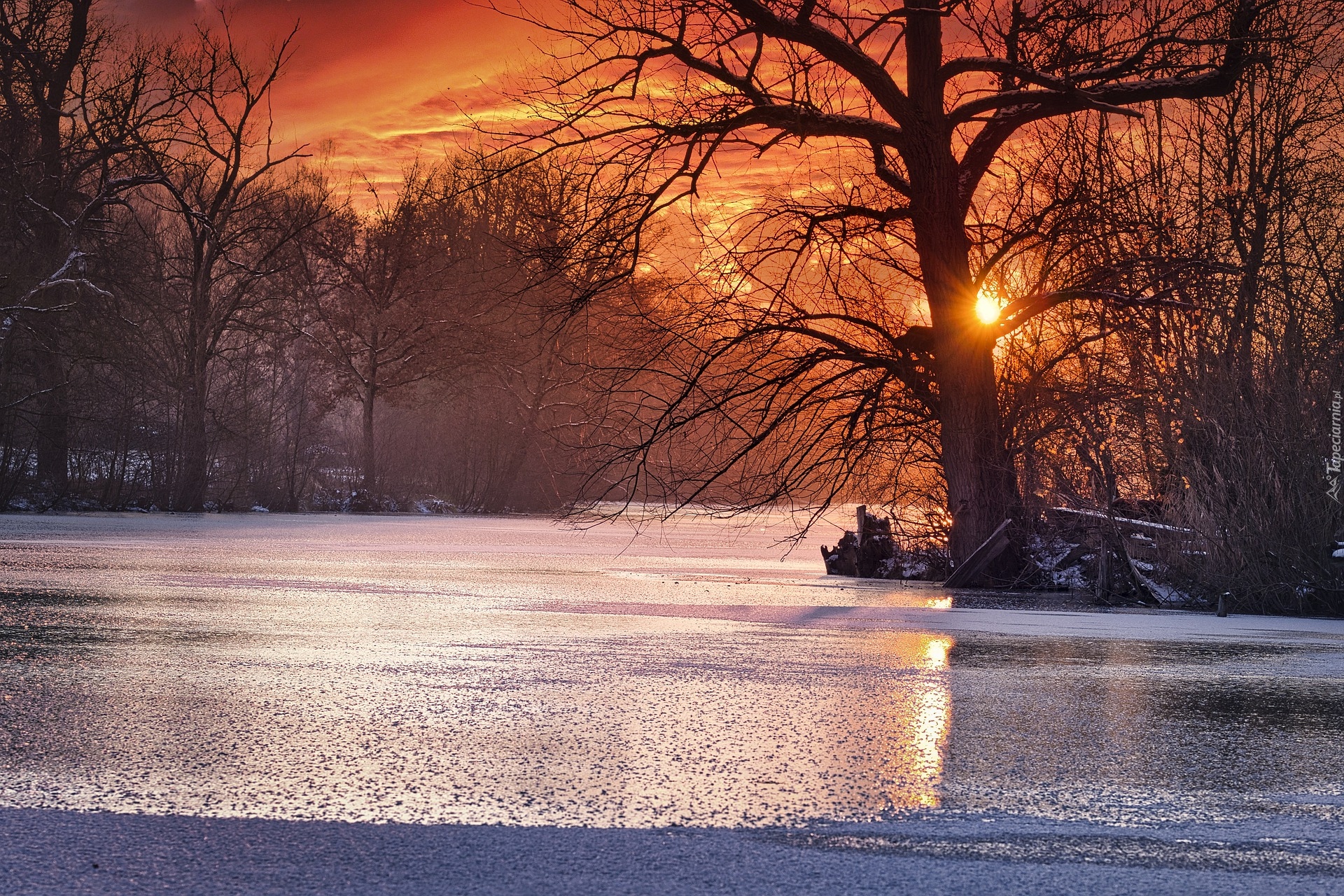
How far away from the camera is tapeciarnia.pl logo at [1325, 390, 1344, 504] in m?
12.7

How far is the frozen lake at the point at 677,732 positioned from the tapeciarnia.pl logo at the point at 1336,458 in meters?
1.50

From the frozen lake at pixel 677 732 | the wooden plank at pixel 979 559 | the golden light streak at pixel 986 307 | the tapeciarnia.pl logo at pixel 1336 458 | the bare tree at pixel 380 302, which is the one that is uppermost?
the bare tree at pixel 380 302

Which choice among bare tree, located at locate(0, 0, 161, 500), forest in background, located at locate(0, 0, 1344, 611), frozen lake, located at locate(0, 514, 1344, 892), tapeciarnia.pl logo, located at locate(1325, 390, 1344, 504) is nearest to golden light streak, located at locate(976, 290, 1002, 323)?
forest in background, located at locate(0, 0, 1344, 611)

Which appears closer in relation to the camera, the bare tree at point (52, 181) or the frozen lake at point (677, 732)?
the frozen lake at point (677, 732)

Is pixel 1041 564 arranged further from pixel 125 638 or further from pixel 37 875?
pixel 37 875

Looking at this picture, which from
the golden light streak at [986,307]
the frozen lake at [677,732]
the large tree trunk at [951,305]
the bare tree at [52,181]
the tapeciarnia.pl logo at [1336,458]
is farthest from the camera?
the bare tree at [52,181]

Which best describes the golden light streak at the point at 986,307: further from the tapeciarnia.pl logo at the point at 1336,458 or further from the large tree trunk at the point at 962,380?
the tapeciarnia.pl logo at the point at 1336,458

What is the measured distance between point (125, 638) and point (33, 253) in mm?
23916

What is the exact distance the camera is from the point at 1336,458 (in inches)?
506

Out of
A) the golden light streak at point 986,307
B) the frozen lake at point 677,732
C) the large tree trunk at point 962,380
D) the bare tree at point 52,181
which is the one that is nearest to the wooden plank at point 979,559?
the large tree trunk at point 962,380

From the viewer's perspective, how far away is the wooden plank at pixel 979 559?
15562mm

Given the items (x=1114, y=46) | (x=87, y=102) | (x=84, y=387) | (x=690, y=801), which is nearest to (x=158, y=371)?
(x=84, y=387)

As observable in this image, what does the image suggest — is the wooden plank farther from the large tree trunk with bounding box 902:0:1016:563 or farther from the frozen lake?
the frozen lake

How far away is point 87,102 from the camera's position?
31.7 metres
